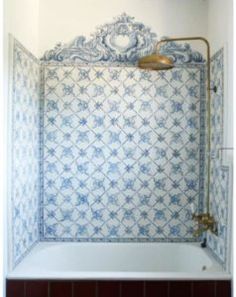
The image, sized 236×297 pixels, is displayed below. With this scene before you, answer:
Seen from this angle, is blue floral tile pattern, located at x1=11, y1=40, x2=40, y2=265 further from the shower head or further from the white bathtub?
the shower head

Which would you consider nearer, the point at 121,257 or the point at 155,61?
the point at 155,61

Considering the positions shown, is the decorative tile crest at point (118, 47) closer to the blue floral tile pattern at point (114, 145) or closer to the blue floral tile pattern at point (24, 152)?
the blue floral tile pattern at point (114, 145)

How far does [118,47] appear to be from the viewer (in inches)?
111

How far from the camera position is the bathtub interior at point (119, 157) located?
282cm

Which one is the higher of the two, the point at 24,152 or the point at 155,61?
the point at 155,61

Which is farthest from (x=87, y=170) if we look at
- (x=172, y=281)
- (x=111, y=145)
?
(x=172, y=281)

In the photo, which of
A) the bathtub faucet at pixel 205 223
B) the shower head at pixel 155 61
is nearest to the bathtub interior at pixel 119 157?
the bathtub faucet at pixel 205 223

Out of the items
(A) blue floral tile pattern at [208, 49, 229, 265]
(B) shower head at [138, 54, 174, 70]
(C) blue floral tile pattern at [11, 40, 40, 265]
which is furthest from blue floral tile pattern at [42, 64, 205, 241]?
(B) shower head at [138, 54, 174, 70]

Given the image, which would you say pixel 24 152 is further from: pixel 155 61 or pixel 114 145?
pixel 155 61

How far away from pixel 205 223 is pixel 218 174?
36cm

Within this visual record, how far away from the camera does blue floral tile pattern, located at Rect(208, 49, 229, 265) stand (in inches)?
89.4

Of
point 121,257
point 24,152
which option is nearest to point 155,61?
point 24,152

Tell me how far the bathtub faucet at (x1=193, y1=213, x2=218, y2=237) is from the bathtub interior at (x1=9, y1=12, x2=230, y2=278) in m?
0.17

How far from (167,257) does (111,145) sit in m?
0.96
